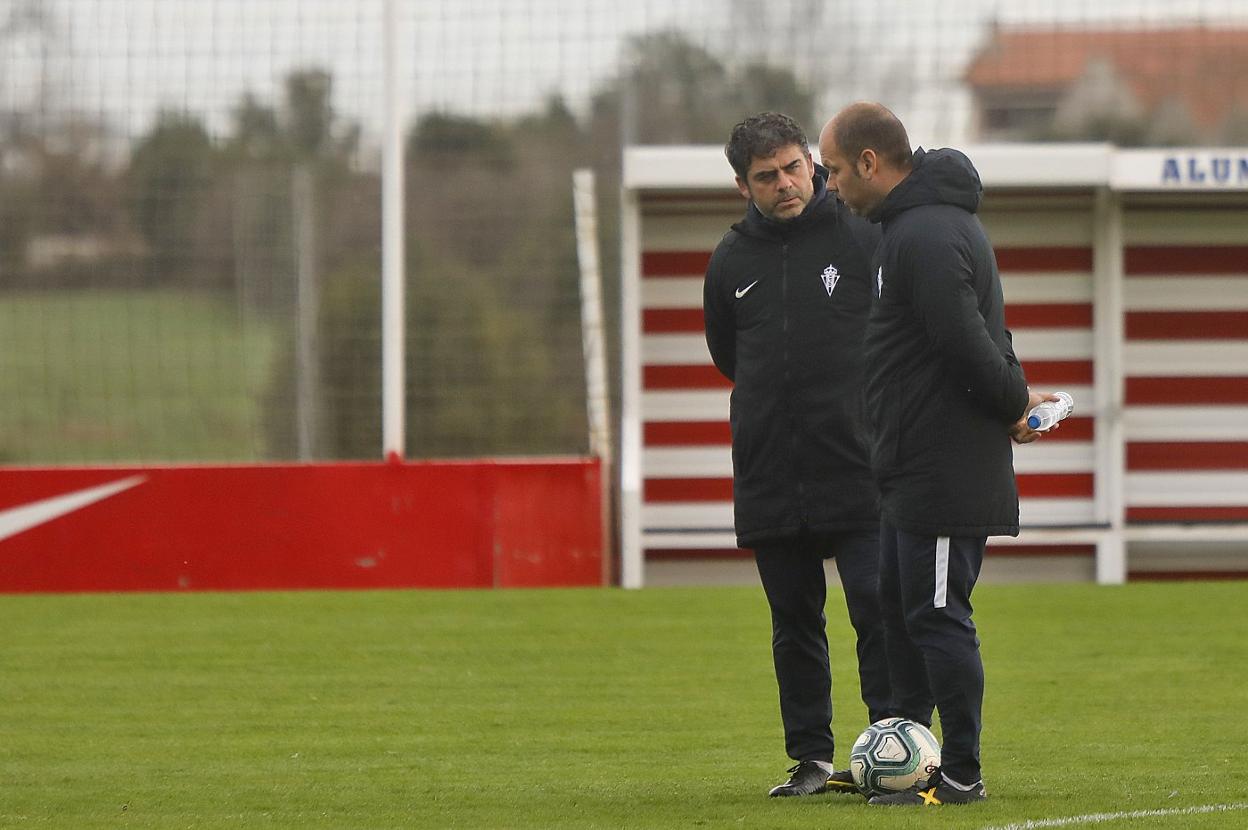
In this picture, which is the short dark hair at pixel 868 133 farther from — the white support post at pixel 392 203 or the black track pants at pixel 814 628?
the white support post at pixel 392 203

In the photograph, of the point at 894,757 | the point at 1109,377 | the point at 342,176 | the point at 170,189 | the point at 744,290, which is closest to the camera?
the point at 894,757

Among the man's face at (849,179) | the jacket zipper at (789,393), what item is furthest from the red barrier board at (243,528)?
the man's face at (849,179)

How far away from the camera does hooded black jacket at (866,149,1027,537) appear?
15.3 ft

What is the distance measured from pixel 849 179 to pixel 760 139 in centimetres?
33

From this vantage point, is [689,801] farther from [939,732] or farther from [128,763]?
[128,763]

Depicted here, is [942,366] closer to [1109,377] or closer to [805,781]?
[805,781]

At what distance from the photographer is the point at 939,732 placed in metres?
5.95

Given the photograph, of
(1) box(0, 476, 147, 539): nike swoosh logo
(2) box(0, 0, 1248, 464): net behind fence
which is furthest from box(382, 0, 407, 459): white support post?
(1) box(0, 476, 147, 539): nike swoosh logo

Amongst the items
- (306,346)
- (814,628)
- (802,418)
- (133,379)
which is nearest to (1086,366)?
(306,346)

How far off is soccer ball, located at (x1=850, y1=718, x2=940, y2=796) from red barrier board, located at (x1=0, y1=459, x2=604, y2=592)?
6233mm

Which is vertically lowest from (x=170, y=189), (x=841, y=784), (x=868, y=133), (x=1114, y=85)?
(x=841, y=784)

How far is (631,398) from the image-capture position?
11742 millimetres

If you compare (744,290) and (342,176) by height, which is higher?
(342,176)

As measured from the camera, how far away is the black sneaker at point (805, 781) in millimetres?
5121
